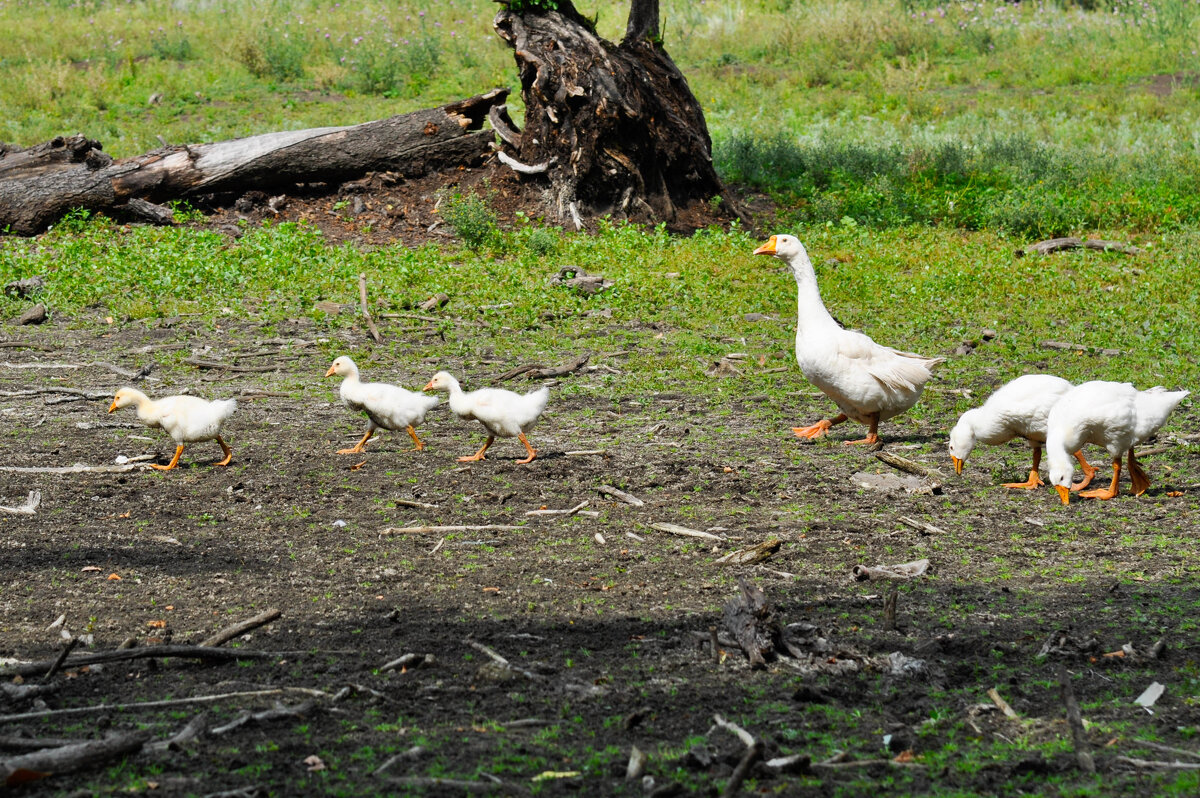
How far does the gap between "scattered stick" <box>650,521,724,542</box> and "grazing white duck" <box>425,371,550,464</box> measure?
143cm

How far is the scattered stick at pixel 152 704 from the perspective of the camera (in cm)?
360

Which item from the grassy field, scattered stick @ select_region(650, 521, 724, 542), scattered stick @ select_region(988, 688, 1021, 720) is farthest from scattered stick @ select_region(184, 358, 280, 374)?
scattered stick @ select_region(988, 688, 1021, 720)

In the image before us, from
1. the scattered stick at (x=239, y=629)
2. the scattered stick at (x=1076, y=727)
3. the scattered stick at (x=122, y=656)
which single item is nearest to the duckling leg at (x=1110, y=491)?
the scattered stick at (x=1076, y=727)

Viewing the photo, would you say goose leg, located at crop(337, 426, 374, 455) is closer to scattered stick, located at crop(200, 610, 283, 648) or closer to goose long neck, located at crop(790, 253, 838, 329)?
scattered stick, located at crop(200, 610, 283, 648)

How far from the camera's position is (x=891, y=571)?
17.3 feet

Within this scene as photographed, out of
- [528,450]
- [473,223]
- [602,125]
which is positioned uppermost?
[602,125]

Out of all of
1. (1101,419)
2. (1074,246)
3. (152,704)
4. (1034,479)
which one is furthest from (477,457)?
(1074,246)

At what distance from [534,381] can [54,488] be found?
3.88 m

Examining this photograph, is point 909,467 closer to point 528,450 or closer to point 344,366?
point 528,450

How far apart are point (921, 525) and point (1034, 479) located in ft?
3.88

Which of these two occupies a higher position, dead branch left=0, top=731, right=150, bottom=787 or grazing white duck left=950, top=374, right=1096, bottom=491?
dead branch left=0, top=731, right=150, bottom=787

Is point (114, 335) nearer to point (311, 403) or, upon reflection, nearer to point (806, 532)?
point (311, 403)

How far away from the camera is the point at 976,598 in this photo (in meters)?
4.94

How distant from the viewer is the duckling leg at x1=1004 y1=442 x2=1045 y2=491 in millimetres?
6629
